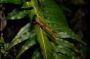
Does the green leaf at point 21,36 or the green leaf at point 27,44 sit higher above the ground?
the green leaf at point 21,36

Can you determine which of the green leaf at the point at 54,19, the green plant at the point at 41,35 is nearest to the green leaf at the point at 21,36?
the green plant at the point at 41,35

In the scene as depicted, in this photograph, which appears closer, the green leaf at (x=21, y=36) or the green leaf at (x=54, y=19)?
the green leaf at (x=21, y=36)

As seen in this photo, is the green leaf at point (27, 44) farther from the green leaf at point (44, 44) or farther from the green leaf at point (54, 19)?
the green leaf at point (54, 19)

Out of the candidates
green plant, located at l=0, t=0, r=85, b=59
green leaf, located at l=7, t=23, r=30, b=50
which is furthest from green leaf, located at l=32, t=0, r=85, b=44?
green leaf, located at l=7, t=23, r=30, b=50

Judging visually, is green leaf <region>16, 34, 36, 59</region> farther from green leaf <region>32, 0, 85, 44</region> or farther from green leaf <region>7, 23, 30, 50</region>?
green leaf <region>32, 0, 85, 44</region>

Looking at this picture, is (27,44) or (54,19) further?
(54,19)

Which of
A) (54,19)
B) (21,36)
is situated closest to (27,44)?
(21,36)

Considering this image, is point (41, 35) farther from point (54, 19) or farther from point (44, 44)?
point (54, 19)

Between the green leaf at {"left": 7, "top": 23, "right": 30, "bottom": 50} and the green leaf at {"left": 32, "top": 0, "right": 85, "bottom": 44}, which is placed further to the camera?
the green leaf at {"left": 32, "top": 0, "right": 85, "bottom": 44}
